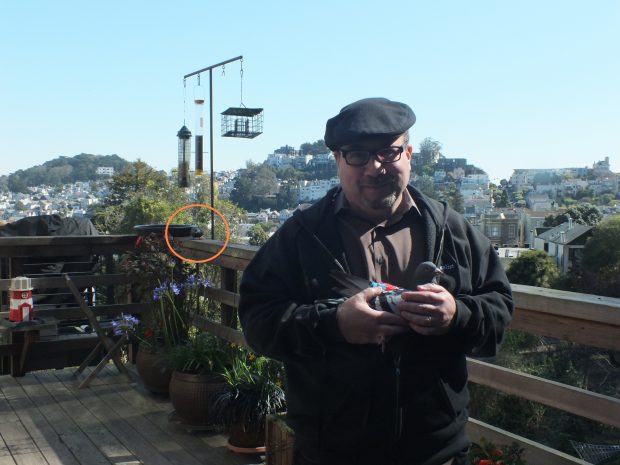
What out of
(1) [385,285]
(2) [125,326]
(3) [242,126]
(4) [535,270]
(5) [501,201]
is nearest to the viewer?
(1) [385,285]

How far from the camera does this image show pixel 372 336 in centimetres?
156

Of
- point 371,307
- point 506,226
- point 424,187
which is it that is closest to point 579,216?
point 506,226

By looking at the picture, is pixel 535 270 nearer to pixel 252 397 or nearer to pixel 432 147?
pixel 432 147

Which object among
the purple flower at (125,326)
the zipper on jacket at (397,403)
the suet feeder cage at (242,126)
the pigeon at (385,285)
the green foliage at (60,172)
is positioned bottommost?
the purple flower at (125,326)

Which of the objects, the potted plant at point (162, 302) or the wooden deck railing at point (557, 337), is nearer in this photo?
the wooden deck railing at point (557, 337)

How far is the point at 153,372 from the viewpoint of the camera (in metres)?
4.38

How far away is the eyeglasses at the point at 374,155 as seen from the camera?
1.72 metres

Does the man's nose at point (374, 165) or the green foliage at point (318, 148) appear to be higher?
the green foliage at point (318, 148)

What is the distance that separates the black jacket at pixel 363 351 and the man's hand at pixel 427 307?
59 millimetres

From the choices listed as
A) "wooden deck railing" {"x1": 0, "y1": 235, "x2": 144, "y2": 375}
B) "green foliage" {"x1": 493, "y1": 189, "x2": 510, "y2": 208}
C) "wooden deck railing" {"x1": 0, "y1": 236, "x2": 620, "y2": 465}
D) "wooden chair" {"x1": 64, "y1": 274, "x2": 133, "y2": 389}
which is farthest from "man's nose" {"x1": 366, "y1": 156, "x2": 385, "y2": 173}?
"green foliage" {"x1": 493, "y1": 189, "x2": 510, "y2": 208}

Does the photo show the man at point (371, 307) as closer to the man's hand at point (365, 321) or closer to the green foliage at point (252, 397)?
the man's hand at point (365, 321)

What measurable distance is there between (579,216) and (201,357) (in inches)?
1262

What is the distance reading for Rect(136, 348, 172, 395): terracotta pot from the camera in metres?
4.34

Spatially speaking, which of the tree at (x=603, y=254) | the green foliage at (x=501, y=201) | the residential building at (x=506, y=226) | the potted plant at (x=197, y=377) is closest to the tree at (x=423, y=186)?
the potted plant at (x=197, y=377)
